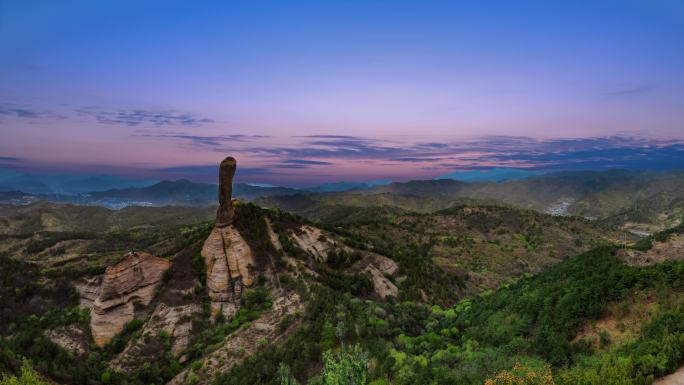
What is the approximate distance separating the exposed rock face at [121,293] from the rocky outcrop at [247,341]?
1225 centimetres

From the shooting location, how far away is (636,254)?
187 feet

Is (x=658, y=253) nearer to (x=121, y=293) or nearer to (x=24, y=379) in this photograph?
(x=121, y=293)

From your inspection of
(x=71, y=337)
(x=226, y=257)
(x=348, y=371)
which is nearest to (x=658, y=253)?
(x=348, y=371)

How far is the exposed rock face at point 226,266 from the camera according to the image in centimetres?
5112

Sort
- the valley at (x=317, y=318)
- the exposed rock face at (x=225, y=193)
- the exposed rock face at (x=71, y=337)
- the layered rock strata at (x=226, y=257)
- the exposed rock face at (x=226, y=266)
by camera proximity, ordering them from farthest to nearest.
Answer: the exposed rock face at (x=225, y=193)
the layered rock strata at (x=226, y=257)
the exposed rock face at (x=226, y=266)
the exposed rock face at (x=71, y=337)
the valley at (x=317, y=318)

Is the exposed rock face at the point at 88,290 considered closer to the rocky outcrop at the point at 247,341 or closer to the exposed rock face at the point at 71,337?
the exposed rock face at the point at 71,337

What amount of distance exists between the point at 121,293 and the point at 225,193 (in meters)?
19.6

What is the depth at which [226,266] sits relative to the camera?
53.4m

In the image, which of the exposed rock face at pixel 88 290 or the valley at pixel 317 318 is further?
the exposed rock face at pixel 88 290

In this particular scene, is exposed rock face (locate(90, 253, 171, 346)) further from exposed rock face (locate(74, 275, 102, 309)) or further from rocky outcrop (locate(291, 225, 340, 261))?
rocky outcrop (locate(291, 225, 340, 261))

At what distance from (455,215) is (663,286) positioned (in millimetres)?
158360

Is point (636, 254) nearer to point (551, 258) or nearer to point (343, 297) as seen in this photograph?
point (343, 297)

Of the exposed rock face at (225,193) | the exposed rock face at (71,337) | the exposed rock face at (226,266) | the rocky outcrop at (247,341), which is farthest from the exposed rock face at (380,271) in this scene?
the exposed rock face at (71,337)

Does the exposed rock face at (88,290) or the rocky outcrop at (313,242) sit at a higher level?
the rocky outcrop at (313,242)
